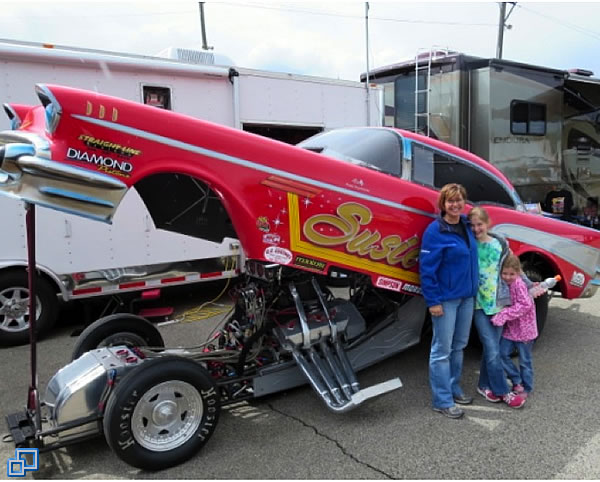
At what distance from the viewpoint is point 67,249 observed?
5.55 metres

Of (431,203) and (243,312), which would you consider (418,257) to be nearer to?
(431,203)

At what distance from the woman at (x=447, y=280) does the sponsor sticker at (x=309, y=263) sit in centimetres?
78

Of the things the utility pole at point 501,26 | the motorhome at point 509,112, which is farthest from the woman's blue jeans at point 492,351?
the utility pole at point 501,26

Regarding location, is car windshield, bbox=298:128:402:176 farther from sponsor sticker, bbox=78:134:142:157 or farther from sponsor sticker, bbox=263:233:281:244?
sponsor sticker, bbox=78:134:142:157

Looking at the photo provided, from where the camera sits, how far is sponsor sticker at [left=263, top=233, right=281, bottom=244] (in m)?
3.33

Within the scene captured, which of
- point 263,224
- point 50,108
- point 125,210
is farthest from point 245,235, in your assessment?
point 125,210

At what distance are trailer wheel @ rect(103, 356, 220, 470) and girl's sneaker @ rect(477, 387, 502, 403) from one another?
2.16 metres

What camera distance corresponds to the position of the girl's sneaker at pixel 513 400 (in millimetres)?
3832

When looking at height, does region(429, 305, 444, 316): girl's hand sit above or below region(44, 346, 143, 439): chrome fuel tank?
above

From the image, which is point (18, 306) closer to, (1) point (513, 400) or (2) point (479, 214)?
(2) point (479, 214)

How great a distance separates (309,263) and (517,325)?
179 cm

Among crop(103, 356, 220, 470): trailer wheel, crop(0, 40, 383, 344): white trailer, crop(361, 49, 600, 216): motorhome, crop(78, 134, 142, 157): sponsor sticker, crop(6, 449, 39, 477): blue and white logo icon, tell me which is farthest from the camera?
crop(361, 49, 600, 216): motorhome

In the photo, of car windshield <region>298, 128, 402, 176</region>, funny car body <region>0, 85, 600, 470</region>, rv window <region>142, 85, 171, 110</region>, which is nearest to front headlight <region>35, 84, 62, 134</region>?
funny car body <region>0, 85, 600, 470</region>

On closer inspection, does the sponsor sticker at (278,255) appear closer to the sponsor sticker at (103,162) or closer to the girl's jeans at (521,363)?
the sponsor sticker at (103,162)
